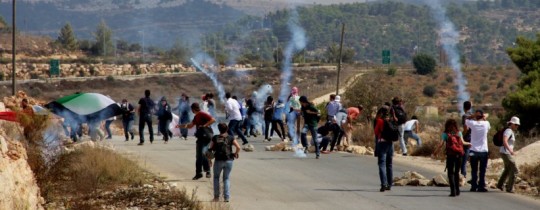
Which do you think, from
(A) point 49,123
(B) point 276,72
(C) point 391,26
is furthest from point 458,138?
(C) point 391,26

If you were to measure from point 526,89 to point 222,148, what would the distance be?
963 inches

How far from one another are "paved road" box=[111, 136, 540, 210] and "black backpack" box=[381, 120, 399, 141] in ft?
3.26

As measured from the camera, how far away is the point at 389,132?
18.9 m

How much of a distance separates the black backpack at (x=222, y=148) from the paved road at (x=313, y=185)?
0.80 metres

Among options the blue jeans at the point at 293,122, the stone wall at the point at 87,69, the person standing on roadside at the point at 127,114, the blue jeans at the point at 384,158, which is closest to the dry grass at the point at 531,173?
the blue jeans at the point at 384,158

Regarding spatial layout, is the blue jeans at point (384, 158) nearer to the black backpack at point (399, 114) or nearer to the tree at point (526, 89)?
the black backpack at point (399, 114)

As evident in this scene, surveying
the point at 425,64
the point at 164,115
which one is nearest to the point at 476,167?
the point at 164,115

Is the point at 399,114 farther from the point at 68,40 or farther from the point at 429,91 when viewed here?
the point at 68,40

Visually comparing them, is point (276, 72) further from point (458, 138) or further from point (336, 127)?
point (458, 138)

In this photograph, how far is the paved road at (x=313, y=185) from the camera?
690 inches

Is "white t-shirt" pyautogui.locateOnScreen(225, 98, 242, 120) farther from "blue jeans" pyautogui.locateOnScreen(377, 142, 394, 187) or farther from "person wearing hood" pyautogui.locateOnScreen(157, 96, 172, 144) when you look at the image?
"blue jeans" pyautogui.locateOnScreen(377, 142, 394, 187)

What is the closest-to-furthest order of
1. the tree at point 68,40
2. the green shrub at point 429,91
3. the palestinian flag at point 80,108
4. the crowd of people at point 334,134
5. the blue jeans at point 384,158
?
the crowd of people at point 334,134 → the blue jeans at point 384,158 → the palestinian flag at point 80,108 → the green shrub at point 429,91 → the tree at point 68,40

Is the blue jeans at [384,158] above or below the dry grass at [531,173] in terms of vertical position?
above

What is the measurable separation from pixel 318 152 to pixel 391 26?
168 m
